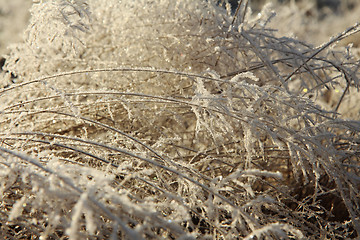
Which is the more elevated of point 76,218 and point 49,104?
point 49,104

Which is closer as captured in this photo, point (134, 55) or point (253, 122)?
point (253, 122)

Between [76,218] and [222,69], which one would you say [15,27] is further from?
[76,218]

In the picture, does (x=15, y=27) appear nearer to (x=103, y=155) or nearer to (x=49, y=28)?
(x=49, y=28)

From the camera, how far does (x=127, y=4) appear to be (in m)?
1.71

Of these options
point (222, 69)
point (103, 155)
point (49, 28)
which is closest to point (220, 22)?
point (222, 69)

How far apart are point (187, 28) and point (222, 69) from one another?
255mm

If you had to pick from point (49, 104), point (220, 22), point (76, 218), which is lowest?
point (76, 218)

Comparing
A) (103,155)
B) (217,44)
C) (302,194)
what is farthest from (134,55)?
(302,194)

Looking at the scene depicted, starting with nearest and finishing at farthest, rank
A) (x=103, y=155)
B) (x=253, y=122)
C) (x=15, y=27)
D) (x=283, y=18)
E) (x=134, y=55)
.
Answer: (x=253, y=122) < (x=103, y=155) < (x=134, y=55) < (x=283, y=18) < (x=15, y=27)

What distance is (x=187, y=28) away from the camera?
63.7 inches

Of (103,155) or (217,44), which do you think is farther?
(217,44)

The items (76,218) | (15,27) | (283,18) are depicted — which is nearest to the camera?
(76,218)

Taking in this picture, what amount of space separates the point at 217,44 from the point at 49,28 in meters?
0.73

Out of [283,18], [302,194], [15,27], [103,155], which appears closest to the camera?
[103,155]
